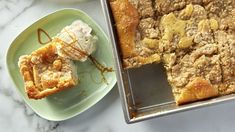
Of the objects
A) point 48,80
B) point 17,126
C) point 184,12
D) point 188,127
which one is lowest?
point 188,127

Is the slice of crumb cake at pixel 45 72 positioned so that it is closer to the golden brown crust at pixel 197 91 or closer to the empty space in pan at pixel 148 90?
the empty space in pan at pixel 148 90

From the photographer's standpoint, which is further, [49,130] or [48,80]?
[49,130]

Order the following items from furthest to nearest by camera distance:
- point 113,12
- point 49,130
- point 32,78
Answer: point 49,130, point 32,78, point 113,12

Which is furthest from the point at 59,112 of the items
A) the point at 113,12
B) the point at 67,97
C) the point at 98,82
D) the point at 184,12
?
the point at 184,12

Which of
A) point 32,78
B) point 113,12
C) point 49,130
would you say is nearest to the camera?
point 113,12

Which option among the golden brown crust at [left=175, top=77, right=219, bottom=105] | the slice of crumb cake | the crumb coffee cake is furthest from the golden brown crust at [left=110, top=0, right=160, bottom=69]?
the slice of crumb cake

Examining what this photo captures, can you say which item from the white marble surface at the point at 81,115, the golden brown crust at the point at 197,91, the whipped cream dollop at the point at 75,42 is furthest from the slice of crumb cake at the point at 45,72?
the golden brown crust at the point at 197,91

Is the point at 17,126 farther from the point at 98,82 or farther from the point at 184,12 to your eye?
the point at 184,12
